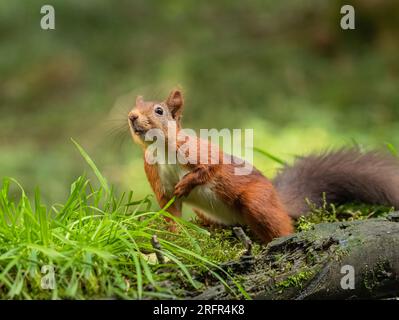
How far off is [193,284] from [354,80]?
6882 millimetres

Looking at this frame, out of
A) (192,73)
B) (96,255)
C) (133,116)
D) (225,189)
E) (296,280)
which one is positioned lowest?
(296,280)

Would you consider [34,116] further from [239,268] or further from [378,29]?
[239,268]

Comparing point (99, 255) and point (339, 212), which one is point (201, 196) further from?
point (99, 255)

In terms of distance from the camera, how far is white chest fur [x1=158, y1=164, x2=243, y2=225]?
3418mm

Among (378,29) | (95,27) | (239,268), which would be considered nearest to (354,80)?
(378,29)

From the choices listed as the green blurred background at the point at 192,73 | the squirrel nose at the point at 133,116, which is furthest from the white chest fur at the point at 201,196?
the green blurred background at the point at 192,73

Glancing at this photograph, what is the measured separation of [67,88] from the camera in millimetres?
9688

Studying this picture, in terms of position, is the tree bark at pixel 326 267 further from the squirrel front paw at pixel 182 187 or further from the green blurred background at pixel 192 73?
the green blurred background at pixel 192 73

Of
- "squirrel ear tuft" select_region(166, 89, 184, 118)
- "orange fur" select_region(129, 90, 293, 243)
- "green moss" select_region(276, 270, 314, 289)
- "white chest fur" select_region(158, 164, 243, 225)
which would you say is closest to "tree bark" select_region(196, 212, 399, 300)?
"green moss" select_region(276, 270, 314, 289)

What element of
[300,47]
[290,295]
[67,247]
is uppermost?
[300,47]

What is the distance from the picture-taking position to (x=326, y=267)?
2756 mm

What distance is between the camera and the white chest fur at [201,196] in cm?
342

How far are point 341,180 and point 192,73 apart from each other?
5458mm

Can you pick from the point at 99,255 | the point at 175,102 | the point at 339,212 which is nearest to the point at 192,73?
the point at 339,212
